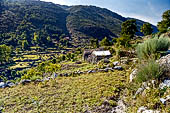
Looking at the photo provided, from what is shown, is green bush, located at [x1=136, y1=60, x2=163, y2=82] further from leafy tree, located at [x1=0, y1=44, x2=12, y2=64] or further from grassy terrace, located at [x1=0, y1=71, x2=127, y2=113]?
leafy tree, located at [x1=0, y1=44, x2=12, y2=64]

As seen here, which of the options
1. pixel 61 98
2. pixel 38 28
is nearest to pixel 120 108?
pixel 61 98

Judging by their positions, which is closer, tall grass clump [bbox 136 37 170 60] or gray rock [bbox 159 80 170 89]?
gray rock [bbox 159 80 170 89]

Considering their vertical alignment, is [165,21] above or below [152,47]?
above

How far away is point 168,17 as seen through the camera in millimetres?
26828

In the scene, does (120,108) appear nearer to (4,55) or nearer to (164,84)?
(164,84)

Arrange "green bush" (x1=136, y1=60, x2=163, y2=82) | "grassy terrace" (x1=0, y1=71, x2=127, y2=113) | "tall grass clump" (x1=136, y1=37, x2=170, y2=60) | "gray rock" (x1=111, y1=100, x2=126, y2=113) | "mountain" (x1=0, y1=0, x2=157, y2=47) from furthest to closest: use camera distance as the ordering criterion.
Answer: "mountain" (x1=0, y1=0, x2=157, y2=47) → "tall grass clump" (x1=136, y1=37, x2=170, y2=60) → "grassy terrace" (x1=0, y1=71, x2=127, y2=113) → "green bush" (x1=136, y1=60, x2=163, y2=82) → "gray rock" (x1=111, y1=100, x2=126, y2=113)

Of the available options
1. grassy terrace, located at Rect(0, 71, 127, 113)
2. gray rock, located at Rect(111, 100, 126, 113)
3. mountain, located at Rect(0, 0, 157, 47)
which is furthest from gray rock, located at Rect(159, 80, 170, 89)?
mountain, located at Rect(0, 0, 157, 47)

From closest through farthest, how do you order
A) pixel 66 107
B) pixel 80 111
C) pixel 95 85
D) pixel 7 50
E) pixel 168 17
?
1. pixel 80 111
2. pixel 66 107
3. pixel 95 85
4. pixel 168 17
5. pixel 7 50

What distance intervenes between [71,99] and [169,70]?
11.0ft

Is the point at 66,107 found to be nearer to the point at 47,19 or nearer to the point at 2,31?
the point at 2,31

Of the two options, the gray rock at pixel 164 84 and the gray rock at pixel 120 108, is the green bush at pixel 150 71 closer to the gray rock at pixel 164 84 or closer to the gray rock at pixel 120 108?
the gray rock at pixel 164 84

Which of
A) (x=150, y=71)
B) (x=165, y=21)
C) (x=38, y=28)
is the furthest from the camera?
(x=38, y=28)

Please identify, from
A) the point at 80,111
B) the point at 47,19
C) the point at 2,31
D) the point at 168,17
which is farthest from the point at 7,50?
the point at 47,19

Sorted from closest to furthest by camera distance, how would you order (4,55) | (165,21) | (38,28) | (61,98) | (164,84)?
(164,84) < (61,98) < (165,21) < (4,55) < (38,28)
